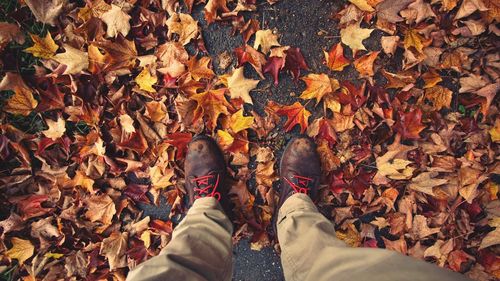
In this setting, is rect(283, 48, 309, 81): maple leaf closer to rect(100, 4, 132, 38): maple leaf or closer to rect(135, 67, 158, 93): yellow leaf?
rect(135, 67, 158, 93): yellow leaf

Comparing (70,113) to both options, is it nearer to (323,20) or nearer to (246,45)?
(246,45)

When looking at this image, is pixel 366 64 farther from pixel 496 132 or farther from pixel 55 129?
pixel 55 129

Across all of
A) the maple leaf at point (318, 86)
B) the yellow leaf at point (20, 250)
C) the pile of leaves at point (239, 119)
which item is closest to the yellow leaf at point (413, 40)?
the pile of leaves at point (239, 119)

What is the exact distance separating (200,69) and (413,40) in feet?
3.67

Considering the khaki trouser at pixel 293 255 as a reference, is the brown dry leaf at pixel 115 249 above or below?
below

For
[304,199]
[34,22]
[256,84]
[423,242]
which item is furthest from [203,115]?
[423,242]

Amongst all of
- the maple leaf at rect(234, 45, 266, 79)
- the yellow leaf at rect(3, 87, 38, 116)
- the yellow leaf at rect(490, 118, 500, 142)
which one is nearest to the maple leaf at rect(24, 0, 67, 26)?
the yellow leaf at rect(3, 87, 38, 116)

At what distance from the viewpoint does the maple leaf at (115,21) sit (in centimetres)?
176

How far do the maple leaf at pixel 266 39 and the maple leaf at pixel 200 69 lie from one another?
29 cm

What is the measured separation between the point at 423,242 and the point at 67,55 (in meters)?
2.11

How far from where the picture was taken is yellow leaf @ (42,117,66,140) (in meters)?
1.83

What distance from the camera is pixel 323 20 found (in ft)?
6.01

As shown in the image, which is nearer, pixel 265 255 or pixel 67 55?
pixel 67 55

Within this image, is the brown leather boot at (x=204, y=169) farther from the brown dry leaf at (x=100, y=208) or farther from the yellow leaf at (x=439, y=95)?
the yellow leaf at (x=439, y=95)
